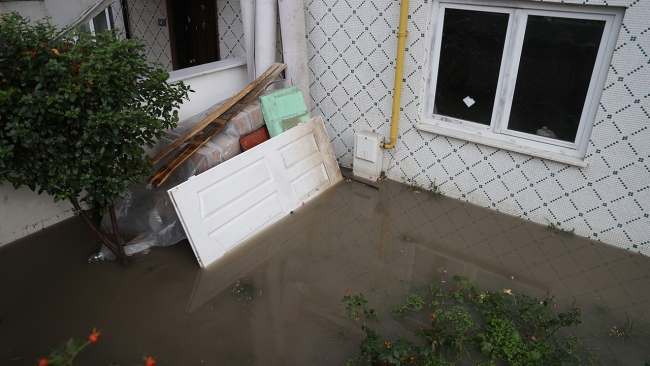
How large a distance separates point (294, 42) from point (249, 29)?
0.55 m

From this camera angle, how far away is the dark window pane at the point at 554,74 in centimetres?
383

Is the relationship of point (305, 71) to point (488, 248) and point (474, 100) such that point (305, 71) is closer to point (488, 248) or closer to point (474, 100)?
point (474, 100)

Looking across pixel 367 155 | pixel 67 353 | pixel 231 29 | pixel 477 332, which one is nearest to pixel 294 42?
pixel 231 29

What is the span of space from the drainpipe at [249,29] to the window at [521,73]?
1.97m

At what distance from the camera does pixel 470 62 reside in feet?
14.6

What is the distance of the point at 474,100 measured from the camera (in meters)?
4.55

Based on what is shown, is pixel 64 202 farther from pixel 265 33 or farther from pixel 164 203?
pixel 265 33

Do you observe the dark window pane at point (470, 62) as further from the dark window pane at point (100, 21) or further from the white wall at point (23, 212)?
the dark window pane at point (100, 21)

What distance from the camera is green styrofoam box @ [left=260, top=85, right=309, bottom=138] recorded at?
4695 mm

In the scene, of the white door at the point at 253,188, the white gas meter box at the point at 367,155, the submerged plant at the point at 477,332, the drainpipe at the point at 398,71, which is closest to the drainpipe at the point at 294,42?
the white door at the point at 253,188

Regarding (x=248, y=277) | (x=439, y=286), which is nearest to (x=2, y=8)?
(x=248, y=277)

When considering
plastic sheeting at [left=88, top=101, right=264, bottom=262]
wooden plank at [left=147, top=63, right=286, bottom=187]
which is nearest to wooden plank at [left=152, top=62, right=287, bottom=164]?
wooden plank at [left=147, top=63, right=286, bottom=187]

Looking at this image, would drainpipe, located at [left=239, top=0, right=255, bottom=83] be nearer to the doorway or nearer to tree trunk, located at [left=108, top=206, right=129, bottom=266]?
the doorway

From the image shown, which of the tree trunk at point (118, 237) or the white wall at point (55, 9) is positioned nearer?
the tree trunk at point (118, 237)
